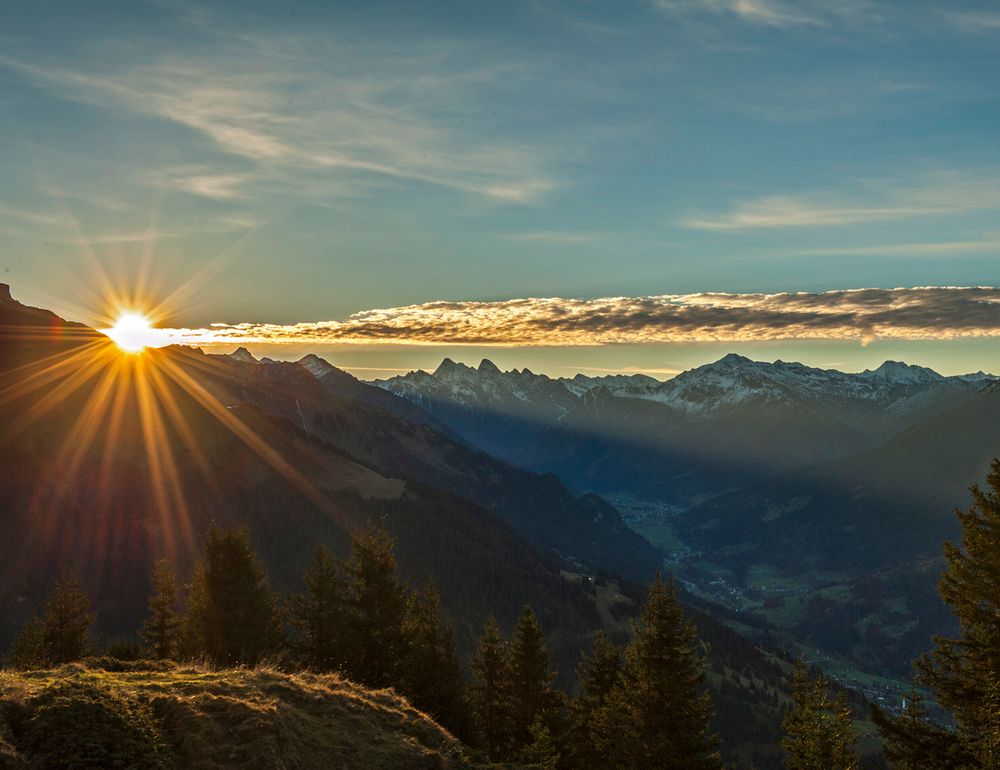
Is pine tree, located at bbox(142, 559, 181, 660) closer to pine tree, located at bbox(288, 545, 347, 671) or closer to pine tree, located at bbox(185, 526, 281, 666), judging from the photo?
pine tree, located at bbox(185, 526, 281, 666)

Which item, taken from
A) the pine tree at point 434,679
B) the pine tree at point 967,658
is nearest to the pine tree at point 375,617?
the pine tree at point 434,679

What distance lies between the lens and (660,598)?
35.2 metres

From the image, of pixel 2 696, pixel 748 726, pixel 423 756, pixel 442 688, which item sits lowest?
pixel 748 726

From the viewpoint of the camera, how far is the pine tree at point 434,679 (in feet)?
146

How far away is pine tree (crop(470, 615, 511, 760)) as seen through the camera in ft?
154

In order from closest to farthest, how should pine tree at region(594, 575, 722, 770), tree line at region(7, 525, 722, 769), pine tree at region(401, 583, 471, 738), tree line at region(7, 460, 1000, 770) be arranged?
tree line at region(7, 460, 1000, 770) < pine tree at region(594, 575, 722, 770) < pine tree at region(401, 583, 471, 738) < tree line at region(7, 525, 722, 769)

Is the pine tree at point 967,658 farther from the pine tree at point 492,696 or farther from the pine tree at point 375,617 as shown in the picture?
the pine tree at point 375,617

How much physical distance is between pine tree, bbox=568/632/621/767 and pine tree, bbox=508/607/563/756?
5.27 ft

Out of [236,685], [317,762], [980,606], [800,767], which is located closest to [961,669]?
[980,606]

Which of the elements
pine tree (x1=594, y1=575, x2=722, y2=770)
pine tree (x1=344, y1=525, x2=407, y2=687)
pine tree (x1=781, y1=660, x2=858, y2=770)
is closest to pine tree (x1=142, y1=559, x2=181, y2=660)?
pine tree (x1=344, y1=525, x2=407, y2=687)

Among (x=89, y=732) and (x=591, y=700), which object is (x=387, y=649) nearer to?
(x=591, y=700)

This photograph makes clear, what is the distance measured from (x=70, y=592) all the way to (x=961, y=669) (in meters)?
62.0

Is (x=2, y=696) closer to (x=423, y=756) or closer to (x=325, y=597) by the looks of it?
(x=423, y=756)

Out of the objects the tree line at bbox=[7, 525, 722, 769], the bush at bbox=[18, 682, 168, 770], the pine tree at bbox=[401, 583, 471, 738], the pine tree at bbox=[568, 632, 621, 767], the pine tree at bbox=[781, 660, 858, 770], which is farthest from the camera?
the tree line at bbox=[7, 525, 722, 769]
